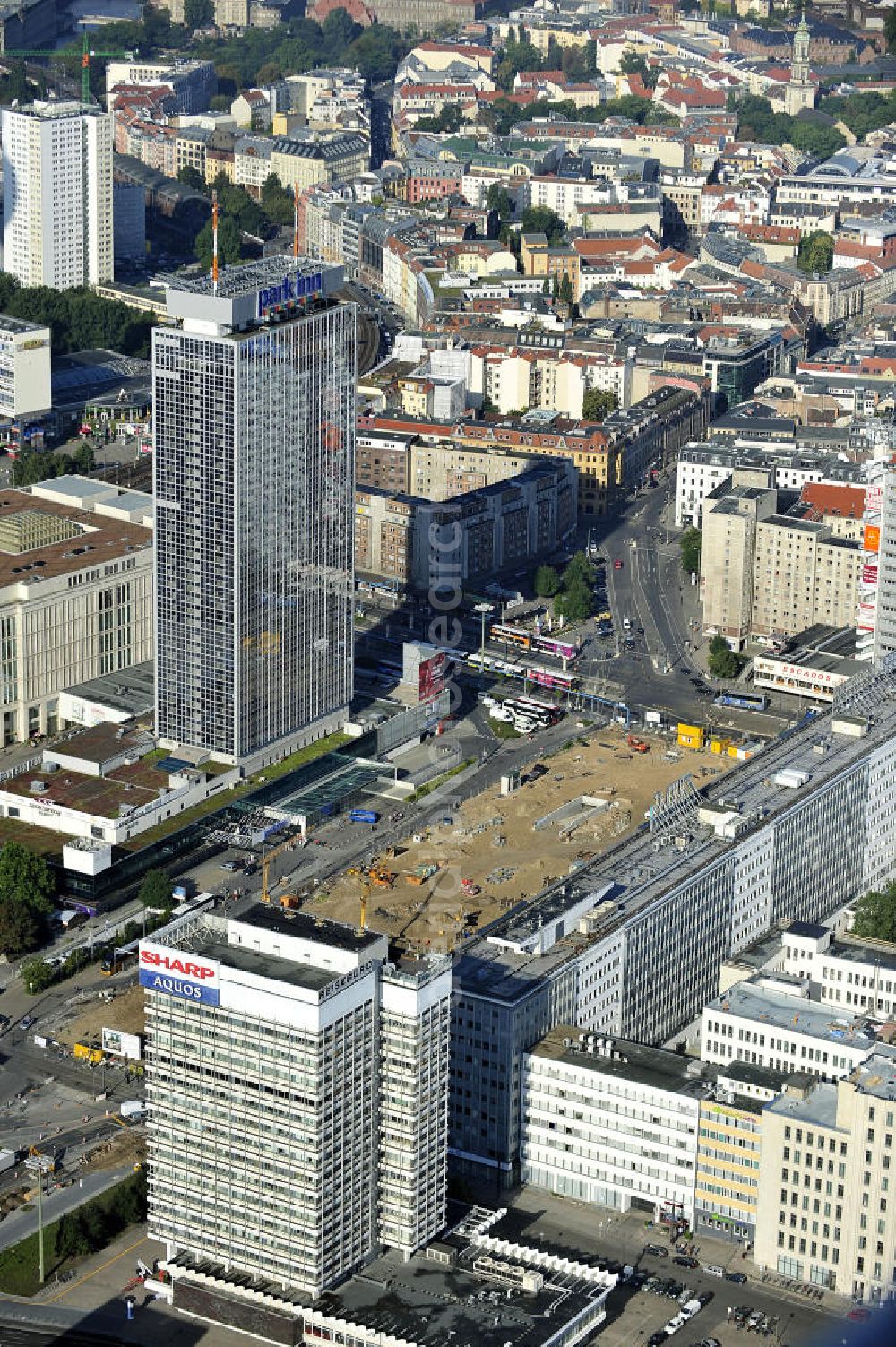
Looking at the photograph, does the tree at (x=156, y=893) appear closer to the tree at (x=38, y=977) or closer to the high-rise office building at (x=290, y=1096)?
the tree at (x=38, y=977)

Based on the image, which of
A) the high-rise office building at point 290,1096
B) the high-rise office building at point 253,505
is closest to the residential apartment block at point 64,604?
the high-rise office building at point 253,505

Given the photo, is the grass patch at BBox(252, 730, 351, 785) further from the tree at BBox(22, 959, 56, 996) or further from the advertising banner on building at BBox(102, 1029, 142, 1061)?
the advertising banner on building at BBox(102, 1029, 142, 1061)

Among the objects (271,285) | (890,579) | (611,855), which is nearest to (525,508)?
(890,579)

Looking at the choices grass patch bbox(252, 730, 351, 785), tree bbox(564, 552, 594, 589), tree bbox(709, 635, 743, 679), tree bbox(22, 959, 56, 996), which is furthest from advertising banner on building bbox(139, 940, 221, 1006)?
tree bbox(564, 552, 594, 589)

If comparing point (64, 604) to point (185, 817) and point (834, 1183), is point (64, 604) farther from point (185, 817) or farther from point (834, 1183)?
point (834, 1183)

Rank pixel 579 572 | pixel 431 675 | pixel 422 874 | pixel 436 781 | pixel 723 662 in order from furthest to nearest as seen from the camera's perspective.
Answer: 1. pixel 579 572
2. pixel 723 662
3. pixel 431 675
4. pixel 436 781
5. pixel 422 874

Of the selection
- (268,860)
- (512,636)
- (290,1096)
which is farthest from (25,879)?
(512,636)
